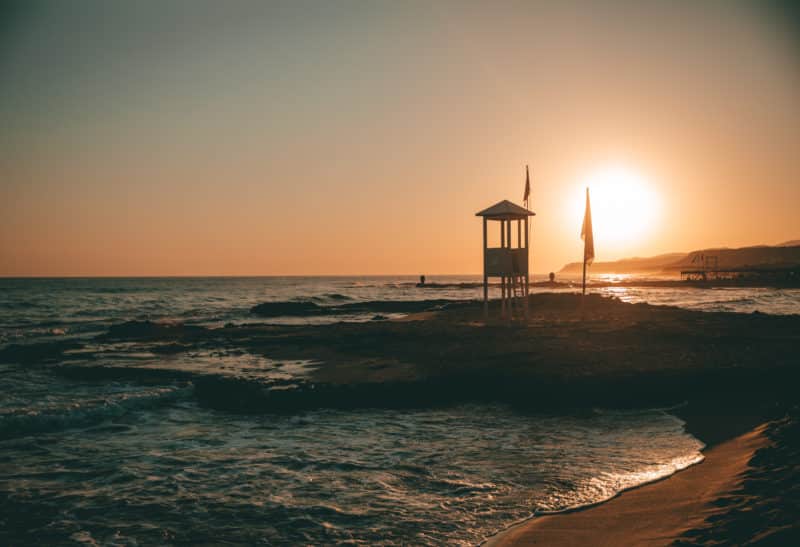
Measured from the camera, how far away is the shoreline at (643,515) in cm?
519

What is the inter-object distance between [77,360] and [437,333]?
12.5 meters

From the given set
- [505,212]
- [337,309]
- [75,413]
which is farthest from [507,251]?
[337,309]

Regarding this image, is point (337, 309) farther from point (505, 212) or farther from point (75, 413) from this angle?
point (75, 413)

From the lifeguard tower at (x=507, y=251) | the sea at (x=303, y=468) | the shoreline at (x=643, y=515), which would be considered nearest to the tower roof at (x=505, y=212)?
the lifeguard tower at (x=507, y=251)

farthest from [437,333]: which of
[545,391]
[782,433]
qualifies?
[782,433]

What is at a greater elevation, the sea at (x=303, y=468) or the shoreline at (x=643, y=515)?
the shoreline at (x=643, y=515)

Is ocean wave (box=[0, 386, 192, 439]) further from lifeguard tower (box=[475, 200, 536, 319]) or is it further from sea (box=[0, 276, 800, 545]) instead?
lifeguard tower (box=[475, 200, 536, 319])

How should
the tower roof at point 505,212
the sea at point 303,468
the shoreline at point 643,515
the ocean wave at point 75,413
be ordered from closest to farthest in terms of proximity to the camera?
1. the shoreline at point 643,515
2. the sea at point 303,468
3. the ocean wave at point 75,413
4. the tower roof at point 505,212

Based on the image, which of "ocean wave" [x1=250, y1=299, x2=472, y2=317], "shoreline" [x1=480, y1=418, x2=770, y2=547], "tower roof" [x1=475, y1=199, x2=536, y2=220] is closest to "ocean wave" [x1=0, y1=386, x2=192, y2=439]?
"shoreline" [x1=480, y1=418, x2=770, y2=547]

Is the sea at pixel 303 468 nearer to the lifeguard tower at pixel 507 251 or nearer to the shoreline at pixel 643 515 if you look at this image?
the shoreline at pixel 643 515

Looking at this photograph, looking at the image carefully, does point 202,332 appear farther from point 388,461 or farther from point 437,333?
point 388,461

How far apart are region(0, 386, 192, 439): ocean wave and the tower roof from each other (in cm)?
1409

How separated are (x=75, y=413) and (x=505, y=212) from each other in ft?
53.2

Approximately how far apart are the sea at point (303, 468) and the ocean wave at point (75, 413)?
0.12 ft
